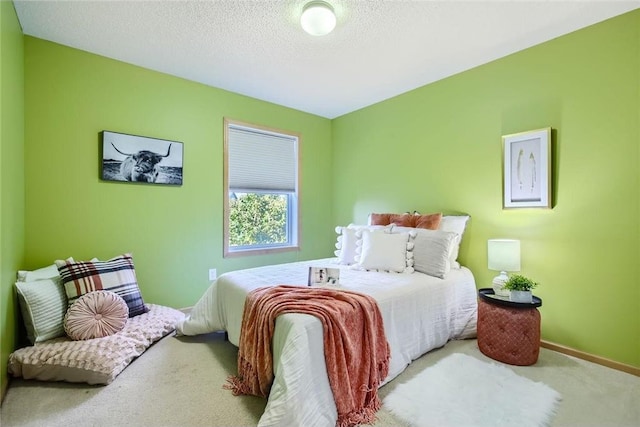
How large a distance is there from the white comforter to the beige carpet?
22 cm

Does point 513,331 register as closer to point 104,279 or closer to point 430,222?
point 430,222

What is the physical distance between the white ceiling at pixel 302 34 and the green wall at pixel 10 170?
0.31 m

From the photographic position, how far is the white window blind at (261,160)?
11.7 feet

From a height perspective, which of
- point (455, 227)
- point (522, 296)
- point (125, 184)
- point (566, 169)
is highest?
point (566, 169)

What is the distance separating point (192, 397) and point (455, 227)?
2541 mm

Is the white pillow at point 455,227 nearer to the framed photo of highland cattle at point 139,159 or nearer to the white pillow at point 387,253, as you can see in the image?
the white pillow at point 387,253

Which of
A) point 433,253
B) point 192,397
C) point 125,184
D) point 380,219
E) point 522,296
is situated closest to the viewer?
point 192,397

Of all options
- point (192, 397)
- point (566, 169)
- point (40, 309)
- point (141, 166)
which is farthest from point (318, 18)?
point (40, 309)

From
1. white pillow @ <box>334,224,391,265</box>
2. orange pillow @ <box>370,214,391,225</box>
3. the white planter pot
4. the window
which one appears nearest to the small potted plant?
the white planter pot

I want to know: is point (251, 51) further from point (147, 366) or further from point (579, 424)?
point (579, 424)

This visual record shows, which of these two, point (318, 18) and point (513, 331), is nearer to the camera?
point (318, 18)

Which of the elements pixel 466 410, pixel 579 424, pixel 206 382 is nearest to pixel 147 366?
pixel 206 382

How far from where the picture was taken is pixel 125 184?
111 inches

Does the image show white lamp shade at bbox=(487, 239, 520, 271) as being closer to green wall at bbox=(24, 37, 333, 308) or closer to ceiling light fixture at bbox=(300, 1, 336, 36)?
ceiling light fixture at bbox=(300, 1, 336, 36)
